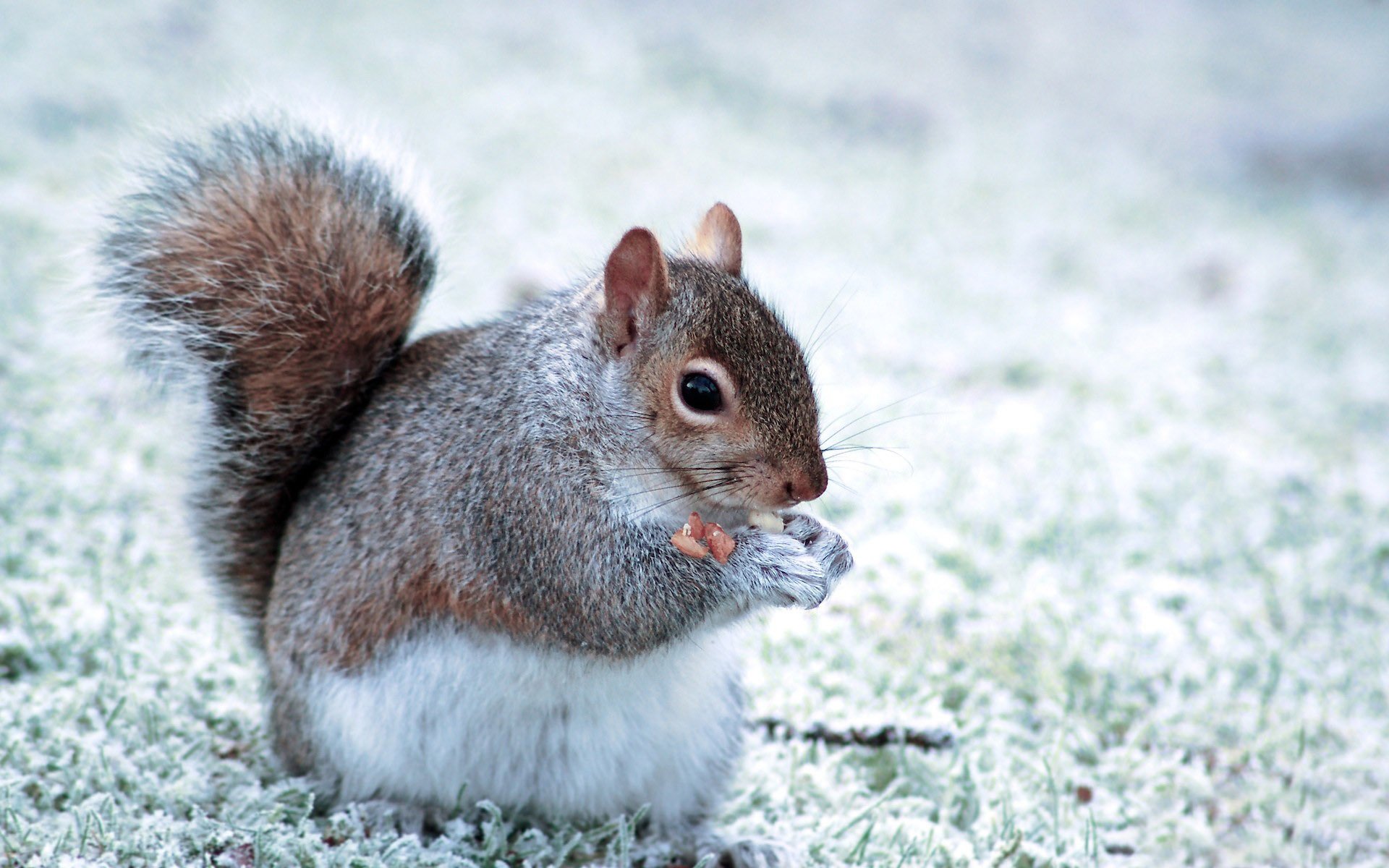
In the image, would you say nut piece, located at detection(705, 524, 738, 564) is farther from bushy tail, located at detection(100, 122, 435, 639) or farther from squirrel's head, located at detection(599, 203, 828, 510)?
bushy tail, located at detection(100, 122, 435, 639)

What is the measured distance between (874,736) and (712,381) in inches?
36.6

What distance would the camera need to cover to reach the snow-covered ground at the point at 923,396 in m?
1.97

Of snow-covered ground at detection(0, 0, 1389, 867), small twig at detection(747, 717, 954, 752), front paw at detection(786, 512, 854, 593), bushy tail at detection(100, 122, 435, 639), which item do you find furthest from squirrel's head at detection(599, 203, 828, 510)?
small twig at detection(747, 717, 954, 752)

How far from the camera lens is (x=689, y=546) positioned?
1.60m

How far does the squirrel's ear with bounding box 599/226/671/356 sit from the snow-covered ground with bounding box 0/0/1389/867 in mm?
447

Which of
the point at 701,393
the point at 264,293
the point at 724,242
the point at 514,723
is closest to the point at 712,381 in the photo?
the point at 701,393

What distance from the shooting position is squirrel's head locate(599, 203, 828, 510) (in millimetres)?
1590

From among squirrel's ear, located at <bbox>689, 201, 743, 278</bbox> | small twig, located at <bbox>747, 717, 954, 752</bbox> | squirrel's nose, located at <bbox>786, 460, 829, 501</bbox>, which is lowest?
small twig, located at <bbox>747, 717, 954, 752</bbox>

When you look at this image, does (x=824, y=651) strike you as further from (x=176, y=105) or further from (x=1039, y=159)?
(x=1039, y=159)

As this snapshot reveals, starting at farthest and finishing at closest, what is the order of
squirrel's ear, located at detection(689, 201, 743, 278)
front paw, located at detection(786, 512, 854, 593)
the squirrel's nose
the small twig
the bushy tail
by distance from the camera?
the small twig < squirrel's ear, located at detection(689, 201, 743, 278) < the bushy tail < front paw, located at detection(786, 512, 854, 593) < the squirrel's nose

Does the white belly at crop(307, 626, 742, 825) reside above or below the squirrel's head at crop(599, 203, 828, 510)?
below

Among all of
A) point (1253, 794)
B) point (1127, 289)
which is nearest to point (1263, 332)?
point (1127, 289)

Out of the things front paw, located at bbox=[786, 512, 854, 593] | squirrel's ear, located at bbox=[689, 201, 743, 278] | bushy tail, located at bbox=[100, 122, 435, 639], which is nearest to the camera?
front paw, located at bbox=[786, 512, 854, 593]

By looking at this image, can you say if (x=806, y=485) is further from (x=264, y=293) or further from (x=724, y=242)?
(x=264, y=293)
